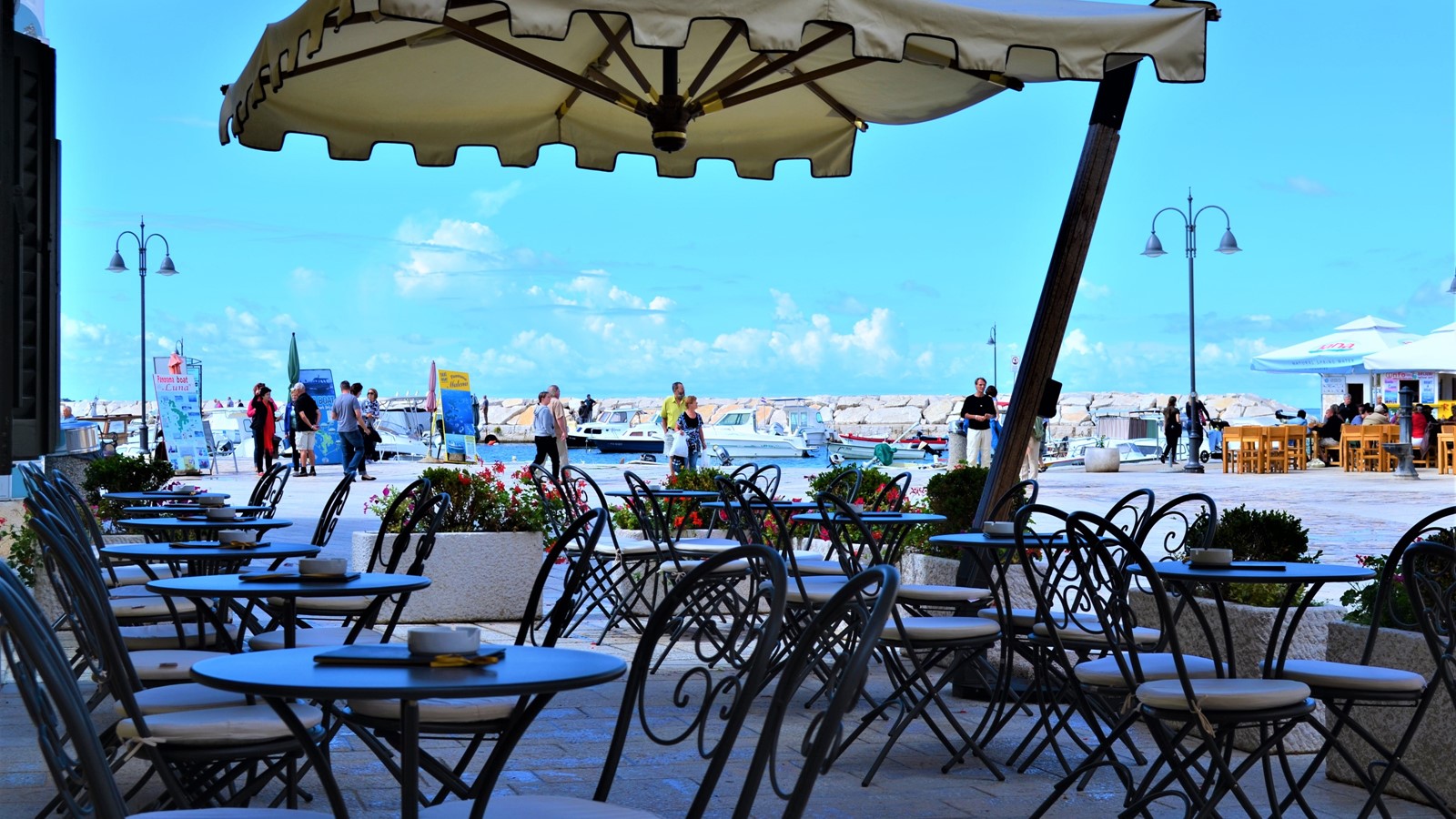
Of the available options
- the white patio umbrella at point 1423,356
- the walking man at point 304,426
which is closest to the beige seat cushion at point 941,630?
the walking man at point 304,426

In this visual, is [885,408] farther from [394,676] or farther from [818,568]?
[394,676]

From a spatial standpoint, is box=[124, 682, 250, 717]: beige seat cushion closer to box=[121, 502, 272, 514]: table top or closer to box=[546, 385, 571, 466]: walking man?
box=[121, 502, 272, 514]: table top

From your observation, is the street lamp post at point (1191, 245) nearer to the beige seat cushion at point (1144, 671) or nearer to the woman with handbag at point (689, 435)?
the woman with handbag at point (689, 435)

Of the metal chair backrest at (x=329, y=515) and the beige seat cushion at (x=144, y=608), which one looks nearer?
the beige seat cushion at (x=144, y=608)

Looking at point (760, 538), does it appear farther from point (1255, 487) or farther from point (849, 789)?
point (1255, 487)

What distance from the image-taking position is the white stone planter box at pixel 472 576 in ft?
25.3

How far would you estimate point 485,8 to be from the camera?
5.59 metres

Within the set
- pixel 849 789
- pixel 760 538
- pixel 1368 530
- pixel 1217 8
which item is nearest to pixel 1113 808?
pixel 849 789

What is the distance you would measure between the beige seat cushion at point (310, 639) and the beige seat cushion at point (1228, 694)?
78.2 inches

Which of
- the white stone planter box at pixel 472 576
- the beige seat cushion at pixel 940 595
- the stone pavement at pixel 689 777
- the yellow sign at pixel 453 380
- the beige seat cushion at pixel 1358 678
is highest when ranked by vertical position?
the yellow sign at pixel 453 380

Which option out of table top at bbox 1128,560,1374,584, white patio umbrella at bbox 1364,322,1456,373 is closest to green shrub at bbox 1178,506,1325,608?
table top at bbox 1128,560,1374,584

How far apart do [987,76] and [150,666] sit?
3.80m

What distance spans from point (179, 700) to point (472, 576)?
474 centimetres

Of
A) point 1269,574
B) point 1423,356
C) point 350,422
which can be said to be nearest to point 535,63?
point 1269,574
